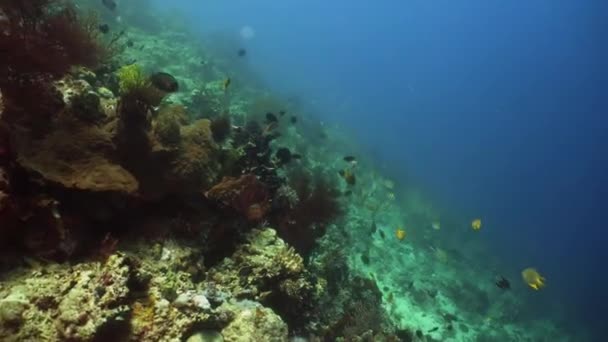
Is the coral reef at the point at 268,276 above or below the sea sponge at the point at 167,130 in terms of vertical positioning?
below

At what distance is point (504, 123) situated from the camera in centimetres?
16888

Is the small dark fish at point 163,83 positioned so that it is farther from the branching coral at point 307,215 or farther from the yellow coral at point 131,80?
the branching coral at point 307,215

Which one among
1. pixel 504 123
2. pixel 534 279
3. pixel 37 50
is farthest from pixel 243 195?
pixel 504 123

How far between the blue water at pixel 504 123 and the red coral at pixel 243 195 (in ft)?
94.1

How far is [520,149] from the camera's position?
448 ft

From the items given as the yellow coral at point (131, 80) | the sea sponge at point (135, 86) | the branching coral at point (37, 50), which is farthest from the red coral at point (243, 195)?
the branching coral at point (37, 50)

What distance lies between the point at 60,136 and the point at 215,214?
2.19 m

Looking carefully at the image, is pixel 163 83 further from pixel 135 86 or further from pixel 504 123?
pixel 504 123

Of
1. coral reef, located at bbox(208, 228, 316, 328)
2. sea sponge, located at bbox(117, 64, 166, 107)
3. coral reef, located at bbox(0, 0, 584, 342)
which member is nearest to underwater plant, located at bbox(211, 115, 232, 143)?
coral reef, located at bbox(0, 0, 584, 342)

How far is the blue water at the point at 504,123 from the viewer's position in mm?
48572

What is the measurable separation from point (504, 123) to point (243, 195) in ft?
599

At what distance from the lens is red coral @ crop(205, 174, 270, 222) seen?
5730mm

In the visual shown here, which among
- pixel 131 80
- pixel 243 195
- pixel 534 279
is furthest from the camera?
pixel 534 279

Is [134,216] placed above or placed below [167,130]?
below
